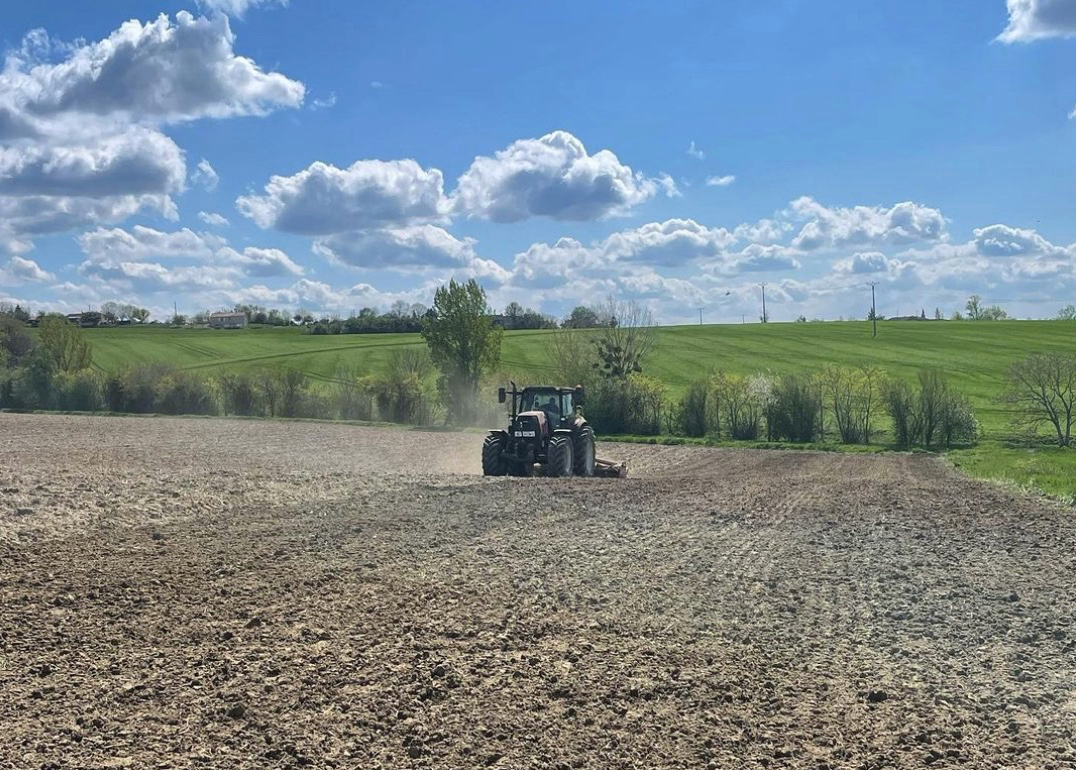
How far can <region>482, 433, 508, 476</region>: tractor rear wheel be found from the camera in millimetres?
21656

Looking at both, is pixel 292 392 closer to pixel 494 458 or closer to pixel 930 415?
pixel 494 458

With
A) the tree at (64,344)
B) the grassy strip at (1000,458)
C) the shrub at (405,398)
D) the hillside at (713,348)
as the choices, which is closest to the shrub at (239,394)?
the shrub at (405,398)

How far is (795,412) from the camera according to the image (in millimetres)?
38000

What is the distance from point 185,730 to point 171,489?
1163cm

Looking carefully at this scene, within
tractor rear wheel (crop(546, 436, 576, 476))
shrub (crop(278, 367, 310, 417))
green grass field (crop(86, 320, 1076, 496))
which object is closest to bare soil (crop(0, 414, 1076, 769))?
tractor rear wheel (crop(546, 436, 576, 476))

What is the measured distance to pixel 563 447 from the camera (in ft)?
69.3

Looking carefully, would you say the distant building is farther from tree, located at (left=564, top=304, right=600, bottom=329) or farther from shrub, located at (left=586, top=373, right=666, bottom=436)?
shrub, located at (left=586, top=373, right=666, bottom=436)

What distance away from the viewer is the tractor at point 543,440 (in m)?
21.3

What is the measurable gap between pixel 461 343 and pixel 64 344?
31.4 metres

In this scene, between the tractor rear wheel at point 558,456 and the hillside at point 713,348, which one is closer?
the tractor rear wheel at point 558,456

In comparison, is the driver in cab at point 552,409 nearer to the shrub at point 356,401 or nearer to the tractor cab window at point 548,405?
the tractor cab window at point 548,405

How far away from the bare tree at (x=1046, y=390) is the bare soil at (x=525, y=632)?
2044cm

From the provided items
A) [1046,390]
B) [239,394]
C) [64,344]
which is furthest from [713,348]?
[64,344]

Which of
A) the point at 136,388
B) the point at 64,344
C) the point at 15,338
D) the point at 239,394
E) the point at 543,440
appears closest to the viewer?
the point at 543,440
